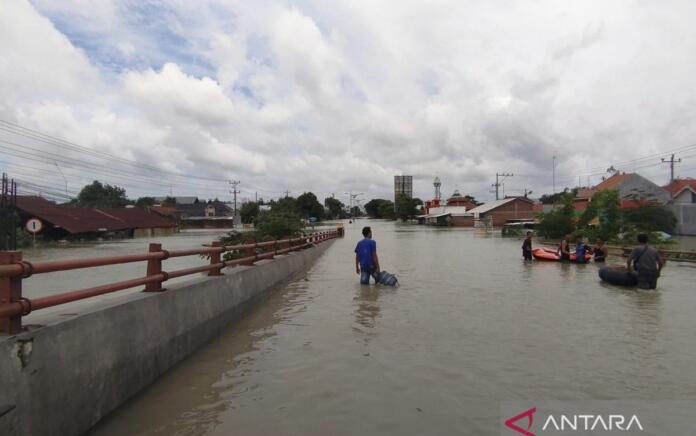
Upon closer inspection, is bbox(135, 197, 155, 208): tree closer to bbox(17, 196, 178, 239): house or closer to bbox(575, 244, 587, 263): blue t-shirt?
bbox(17, 196, 178, 239): house

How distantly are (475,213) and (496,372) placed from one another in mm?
88304

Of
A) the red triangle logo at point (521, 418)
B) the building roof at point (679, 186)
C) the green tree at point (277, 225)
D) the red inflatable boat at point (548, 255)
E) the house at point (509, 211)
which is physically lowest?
the red triangle logo at point (521, 418)

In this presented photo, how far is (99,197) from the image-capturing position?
376 ft

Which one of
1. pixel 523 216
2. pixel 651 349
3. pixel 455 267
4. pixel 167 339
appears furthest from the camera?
pixel 523 216

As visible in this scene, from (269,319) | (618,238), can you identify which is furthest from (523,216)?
(269,319)

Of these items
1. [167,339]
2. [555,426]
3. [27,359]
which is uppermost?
[27,359]

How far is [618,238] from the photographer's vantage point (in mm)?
33719

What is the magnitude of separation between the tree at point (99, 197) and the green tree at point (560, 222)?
97200 mm

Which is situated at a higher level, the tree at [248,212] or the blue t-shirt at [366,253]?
the tree at [248,212]

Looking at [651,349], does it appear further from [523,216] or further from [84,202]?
[84,202]

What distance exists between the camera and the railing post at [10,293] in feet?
12.0

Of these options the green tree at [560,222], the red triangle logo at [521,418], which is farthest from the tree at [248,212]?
the red triangle logo at [521,418]

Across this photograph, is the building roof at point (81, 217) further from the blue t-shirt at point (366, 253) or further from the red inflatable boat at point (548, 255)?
the blue t-shirt at point (366, 253)

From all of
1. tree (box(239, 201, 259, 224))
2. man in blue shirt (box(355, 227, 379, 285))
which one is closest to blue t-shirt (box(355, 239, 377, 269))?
man in blue shirt (box(355, 227, 379, 285))
